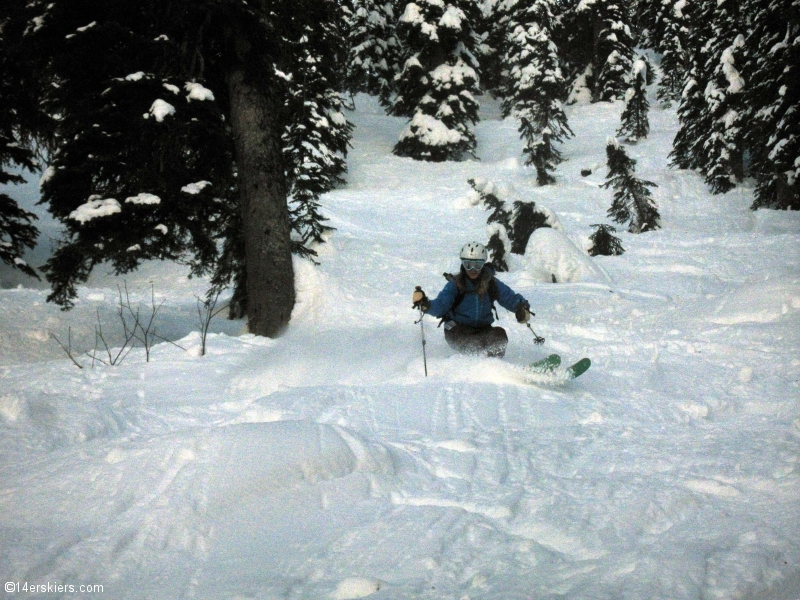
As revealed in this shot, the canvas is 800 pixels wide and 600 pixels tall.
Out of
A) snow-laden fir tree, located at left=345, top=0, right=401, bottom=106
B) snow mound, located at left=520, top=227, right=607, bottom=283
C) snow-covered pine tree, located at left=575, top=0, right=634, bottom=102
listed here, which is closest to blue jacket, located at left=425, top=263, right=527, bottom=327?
snow mound, located at left=520, top=227, right=607, bottom=283

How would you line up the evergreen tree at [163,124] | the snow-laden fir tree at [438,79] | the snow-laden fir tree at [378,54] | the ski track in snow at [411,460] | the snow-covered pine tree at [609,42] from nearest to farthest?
the ski track in snow at [411,460] < the evergreen tree at [163,124] < the snow-laden fir tree at [438,79] < the snow-laden fir tree at [378,54] < the snow-covered pine tree at [609,42]

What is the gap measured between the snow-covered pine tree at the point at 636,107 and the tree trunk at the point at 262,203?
79.9 feet

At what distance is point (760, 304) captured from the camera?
326 inches

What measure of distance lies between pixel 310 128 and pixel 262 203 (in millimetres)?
11840

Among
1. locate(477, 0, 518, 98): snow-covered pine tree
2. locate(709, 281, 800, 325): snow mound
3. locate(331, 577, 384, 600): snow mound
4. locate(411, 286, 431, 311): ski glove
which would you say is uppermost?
locate(477, 0, 518, 98): snow-covered pine tree

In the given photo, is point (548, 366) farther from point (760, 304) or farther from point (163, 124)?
point (163, 124)

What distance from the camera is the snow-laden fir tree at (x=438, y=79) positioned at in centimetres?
2859

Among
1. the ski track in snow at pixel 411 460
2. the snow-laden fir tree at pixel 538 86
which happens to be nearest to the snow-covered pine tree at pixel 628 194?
the snow-laden fir tree at pixel 538 86

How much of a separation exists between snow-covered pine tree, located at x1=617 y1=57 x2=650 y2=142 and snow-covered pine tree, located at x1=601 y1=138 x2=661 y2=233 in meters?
10.8

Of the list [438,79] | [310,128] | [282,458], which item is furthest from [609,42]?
[282,458]

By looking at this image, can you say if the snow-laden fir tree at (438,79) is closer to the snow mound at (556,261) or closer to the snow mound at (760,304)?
the snow mound at (556,261)

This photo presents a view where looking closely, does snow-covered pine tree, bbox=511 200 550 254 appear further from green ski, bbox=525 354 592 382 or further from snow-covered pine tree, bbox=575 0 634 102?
snow-covered pine tree, bbox=575 0 634 102

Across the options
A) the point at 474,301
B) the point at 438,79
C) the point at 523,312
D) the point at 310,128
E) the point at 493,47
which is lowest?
the point at 523,312

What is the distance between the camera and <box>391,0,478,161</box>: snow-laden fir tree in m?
28.6
